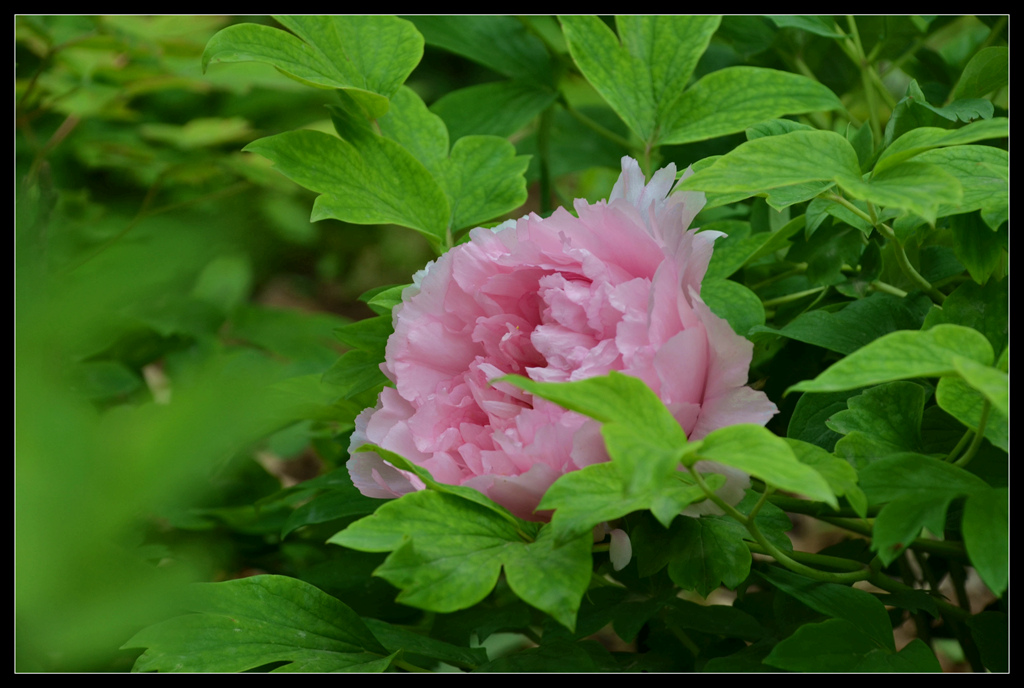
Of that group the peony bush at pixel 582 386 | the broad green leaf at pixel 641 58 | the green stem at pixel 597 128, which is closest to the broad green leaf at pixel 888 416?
the peony bush at pixel 582 386

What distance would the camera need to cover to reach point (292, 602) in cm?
43

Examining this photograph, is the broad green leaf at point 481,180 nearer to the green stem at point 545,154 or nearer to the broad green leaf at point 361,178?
the broad green leaf at point 361,178

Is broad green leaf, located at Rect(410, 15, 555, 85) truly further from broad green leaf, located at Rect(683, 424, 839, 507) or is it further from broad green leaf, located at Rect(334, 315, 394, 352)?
broad green leaf, located at Rect(683, 424, 839, 507)

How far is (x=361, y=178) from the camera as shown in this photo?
475 mm

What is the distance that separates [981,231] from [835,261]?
0.08m

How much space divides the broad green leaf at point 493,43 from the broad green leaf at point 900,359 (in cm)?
45

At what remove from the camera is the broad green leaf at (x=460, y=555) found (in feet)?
1.01

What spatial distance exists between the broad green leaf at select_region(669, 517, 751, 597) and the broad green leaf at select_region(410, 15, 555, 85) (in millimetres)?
424

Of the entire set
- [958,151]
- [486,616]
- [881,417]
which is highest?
[958,151]

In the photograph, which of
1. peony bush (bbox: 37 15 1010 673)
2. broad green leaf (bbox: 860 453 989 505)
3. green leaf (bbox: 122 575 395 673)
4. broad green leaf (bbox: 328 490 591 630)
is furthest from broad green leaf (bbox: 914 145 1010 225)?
green leaf (bbox: 122 575 395 673)

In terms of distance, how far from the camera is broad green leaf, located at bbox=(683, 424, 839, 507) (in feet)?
0.87

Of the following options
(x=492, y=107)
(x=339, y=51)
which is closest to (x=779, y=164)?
(x=339, y=51)
